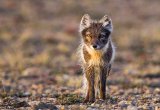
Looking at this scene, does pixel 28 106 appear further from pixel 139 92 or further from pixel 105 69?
pixel 139 92

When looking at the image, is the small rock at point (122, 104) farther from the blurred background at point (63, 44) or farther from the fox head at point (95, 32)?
the blurred background at point (63, 44)

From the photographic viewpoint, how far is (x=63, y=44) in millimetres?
27797

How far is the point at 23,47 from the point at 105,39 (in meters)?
15.1

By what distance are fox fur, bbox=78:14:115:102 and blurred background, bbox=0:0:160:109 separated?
224cm

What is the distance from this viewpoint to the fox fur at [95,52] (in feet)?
39.5

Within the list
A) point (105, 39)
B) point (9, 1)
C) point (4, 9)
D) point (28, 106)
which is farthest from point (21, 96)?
point (9, 1)

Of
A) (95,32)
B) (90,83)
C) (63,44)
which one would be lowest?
(90,83)

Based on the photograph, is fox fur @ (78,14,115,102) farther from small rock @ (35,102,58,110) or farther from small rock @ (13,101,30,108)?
small rock @ (13,101,30,108)

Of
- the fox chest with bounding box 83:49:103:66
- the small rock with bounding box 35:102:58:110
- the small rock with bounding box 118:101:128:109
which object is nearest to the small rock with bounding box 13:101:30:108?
the small rock with bounding box 35:102:58:110

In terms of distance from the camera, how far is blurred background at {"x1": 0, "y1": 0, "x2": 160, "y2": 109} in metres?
17.3

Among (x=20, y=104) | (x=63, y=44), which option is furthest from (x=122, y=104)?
(x=63, y=44)

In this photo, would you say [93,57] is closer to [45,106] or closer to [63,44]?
[45,106]

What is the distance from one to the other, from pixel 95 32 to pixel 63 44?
15.8 metres

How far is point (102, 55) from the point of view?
1237cm
